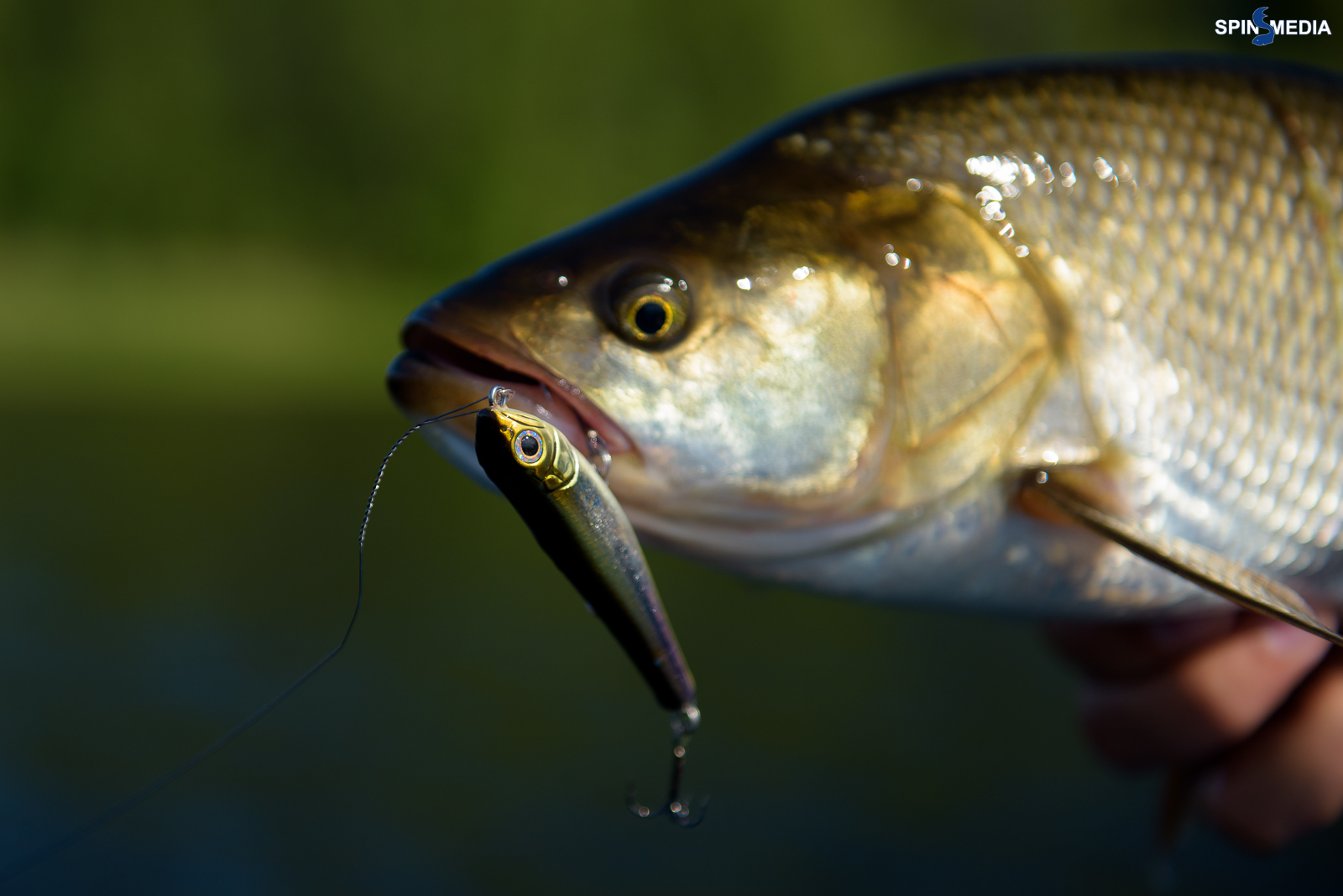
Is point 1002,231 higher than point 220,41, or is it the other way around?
point 220,41

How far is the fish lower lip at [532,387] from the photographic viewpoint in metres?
1.01

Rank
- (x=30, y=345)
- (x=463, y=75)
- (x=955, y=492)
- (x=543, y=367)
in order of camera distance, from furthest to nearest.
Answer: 1. (x=463, y=75)
2. (x=30, y=345)
3. (x=955, y=492)
4. (x=543, y=367)

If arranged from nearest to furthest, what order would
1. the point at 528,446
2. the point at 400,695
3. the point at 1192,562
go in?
the point at 528,446, the point at 1192,562, the point at 400,695

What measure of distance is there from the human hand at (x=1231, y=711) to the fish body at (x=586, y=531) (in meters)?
0.92

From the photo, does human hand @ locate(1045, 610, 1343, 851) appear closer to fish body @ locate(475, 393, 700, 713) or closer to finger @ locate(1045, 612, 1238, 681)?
finger @ locate(1045, 612, 1238, 681)

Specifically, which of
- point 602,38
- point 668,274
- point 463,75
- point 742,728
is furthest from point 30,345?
point 668,274

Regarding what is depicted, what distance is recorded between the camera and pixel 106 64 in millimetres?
21875

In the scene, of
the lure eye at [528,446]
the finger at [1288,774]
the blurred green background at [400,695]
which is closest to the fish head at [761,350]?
the lure eye at [528,446]

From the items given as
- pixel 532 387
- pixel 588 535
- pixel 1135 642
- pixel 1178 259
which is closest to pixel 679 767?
→ pixel 588 535

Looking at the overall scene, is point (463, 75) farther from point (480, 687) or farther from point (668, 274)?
point (668, 274)

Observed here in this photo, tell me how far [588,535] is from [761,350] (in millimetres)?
281

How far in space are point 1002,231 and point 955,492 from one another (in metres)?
0.28

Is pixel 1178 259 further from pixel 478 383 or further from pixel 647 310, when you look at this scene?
pixel 478 383

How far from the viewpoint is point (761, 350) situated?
1.08 metres
